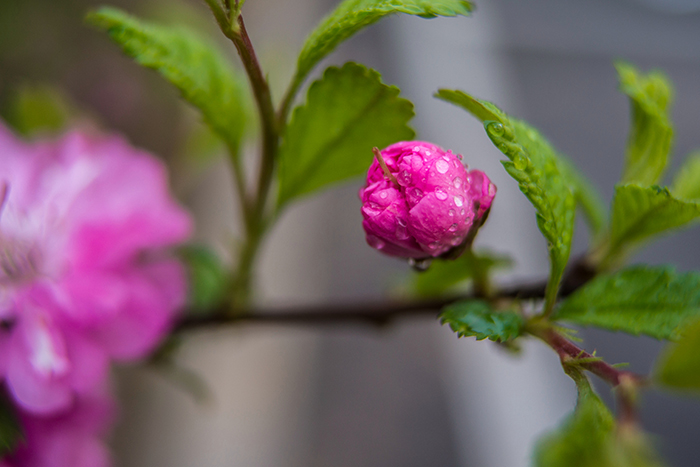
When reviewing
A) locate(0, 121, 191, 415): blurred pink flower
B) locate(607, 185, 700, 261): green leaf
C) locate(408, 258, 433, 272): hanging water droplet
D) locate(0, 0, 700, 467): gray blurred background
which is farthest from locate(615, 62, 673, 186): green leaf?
locate(0, 0, 700, 467): gray blurred background

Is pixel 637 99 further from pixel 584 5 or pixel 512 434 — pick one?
pixel 584 5

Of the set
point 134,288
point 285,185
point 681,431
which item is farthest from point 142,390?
point 681,431

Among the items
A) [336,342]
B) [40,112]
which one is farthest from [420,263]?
[336,342]

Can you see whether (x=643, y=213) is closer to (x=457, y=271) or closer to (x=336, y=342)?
(x=457, y=271)

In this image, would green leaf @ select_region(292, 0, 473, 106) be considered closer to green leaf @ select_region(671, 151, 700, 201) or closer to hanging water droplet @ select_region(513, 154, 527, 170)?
hanging water droplet @ select_region(513, 154, 527, 170)

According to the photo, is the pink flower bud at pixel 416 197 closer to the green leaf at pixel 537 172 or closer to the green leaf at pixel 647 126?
the green leaf at pixel 537 172

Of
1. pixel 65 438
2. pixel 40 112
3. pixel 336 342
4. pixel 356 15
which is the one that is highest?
pixel 356 15
